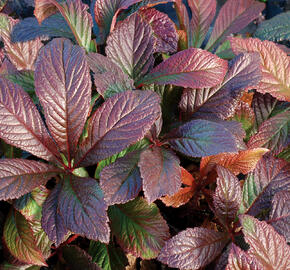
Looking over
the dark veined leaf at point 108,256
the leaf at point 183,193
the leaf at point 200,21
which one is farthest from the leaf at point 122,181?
the leaf at point 200,21

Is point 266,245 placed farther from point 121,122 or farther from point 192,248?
point 121,122

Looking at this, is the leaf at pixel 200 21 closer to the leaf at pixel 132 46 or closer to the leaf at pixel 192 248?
the leaf at pixel 132 46

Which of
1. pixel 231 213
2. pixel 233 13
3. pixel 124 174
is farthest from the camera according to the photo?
pixel 233 13

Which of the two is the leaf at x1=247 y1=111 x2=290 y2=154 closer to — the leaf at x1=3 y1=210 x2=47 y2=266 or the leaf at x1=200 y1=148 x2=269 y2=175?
the leaf at x1=200 y1=148 x2=269 y2=175

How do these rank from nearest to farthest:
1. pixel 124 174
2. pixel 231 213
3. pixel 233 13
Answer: pixel 124 174 < pixel 231 213 < pixel 233 13

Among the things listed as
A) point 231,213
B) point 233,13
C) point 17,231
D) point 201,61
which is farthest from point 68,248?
point 233,13

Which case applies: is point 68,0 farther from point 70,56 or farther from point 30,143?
point 30,143

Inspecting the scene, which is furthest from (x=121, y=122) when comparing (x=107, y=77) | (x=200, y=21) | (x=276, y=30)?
(x=276, y=30)
